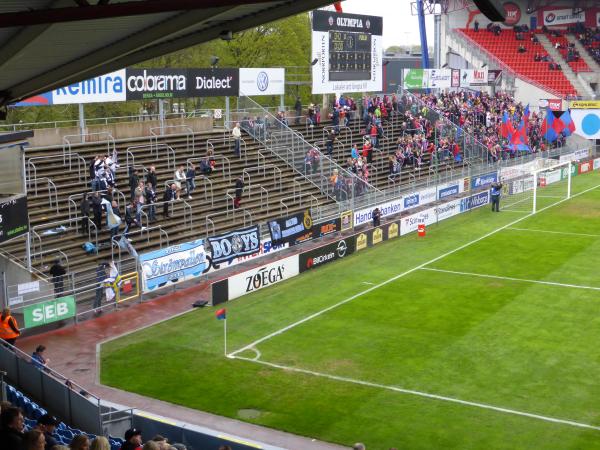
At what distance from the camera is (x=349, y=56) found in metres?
46.6

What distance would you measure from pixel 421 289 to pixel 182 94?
15.9 metres

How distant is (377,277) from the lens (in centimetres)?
2998

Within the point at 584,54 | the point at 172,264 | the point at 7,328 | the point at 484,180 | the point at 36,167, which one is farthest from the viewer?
the point at 584,54

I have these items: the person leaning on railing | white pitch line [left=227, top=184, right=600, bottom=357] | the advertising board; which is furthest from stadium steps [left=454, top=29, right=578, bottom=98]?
the person leaning on railing

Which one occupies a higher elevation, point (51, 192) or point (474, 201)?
point (51, 192)

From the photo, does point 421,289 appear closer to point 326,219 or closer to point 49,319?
point 326,219

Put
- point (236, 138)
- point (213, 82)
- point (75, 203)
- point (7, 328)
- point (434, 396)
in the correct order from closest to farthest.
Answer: point (434, 396) < point (7, 328) < point (75, 203) < point (236, 138) < point (213, 82)

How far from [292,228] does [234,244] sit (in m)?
3.61

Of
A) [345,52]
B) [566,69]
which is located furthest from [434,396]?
[566,69]

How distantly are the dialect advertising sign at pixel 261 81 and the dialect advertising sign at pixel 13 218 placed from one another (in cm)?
2122

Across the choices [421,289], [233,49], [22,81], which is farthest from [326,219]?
[233,49]

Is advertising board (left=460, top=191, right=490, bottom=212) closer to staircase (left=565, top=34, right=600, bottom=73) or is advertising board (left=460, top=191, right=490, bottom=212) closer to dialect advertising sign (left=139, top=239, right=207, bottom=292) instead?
dialect advertising sign (left=139, top=239, right=207, bottom=292)

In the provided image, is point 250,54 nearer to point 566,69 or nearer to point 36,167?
point 566,69

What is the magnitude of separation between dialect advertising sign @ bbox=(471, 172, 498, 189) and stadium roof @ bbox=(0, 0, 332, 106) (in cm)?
3722
